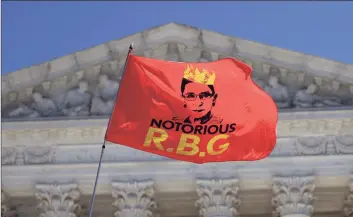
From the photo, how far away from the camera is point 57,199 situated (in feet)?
85.7

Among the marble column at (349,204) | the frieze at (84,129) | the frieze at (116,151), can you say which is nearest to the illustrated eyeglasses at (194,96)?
the frieze at (116,151)

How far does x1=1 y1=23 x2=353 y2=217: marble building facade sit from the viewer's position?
26.1 meters

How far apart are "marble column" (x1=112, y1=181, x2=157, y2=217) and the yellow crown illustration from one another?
6.30 metres

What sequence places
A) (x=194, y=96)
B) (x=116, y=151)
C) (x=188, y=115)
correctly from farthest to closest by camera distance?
1. (x=116, y=151)
2. (x=194, y=96)
3. (x=188, y=115)

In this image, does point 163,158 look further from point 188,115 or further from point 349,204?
point 188,115

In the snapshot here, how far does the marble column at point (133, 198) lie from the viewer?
84.3 ft

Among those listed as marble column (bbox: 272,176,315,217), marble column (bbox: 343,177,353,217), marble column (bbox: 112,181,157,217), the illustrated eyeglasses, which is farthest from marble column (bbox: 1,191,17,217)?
marble column (bbox: 343,177,353,217)

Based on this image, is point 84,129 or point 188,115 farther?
point 84,129

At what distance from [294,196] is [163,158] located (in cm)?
436

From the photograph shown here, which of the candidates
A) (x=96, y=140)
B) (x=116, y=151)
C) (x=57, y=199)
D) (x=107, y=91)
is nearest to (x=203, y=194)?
(x=116, y=151)

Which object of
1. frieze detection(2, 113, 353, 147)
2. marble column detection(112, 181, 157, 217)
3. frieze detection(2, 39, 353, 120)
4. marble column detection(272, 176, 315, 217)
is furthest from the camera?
frieze detection(2, 39, 353, 120)

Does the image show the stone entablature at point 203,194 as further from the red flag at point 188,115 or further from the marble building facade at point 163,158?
the red flag at point 188,115

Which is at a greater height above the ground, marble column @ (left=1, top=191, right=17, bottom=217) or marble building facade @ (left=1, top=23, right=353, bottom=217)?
marble building facade @ (left=1, top=23, right=353, bottom=217)

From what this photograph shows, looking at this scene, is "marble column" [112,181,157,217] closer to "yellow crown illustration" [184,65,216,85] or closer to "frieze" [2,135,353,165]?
"frieze" [2,135,353,165]
